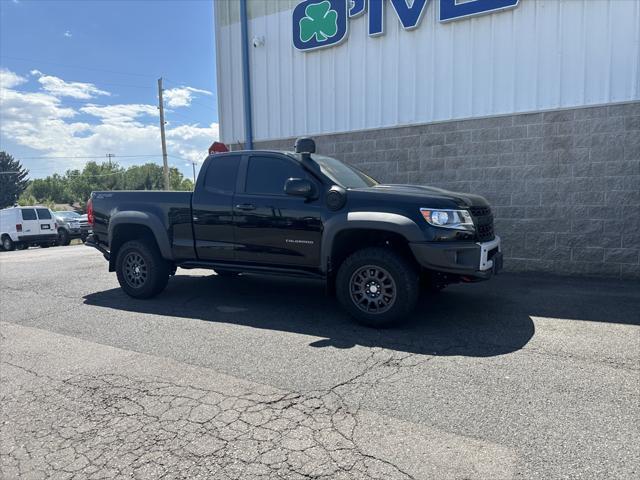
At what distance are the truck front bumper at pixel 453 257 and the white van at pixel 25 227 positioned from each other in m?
19.6

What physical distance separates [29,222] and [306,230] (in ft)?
60.8

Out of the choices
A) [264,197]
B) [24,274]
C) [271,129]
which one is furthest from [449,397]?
[24,274]

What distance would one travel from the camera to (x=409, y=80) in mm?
8992

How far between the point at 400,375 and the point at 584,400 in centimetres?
130

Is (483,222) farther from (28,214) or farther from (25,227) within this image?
(28,214)

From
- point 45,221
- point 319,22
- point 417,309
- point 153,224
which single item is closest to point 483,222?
point 417,309

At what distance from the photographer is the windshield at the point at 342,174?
220 inches

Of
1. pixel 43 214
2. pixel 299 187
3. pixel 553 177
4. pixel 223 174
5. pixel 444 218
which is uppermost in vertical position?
pixel 223 174

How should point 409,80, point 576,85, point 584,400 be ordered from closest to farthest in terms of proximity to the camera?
point 584,400
point 576,85
point 409,80

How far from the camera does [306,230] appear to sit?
5430 mm

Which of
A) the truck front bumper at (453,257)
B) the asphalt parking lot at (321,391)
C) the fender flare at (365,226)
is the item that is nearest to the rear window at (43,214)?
the asphalt parking lot at (321,391)

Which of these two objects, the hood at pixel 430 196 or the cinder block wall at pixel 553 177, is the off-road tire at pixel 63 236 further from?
the hood at pixel 430 196

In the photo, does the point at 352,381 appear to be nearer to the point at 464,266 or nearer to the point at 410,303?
the point at 410,303

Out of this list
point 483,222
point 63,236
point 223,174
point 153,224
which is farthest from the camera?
point 63,236
